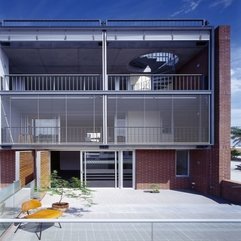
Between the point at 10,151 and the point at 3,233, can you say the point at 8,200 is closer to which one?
the point at 3,233

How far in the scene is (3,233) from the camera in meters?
5.09

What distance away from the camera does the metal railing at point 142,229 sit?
343 cm

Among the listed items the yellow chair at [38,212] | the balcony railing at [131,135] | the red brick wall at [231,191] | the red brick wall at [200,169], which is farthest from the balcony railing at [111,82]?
the yellow chair at [38,212]

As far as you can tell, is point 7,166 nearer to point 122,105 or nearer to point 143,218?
point 122,105

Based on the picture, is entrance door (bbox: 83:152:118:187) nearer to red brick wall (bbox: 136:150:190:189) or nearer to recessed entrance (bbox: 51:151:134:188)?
recessed entrance (bbox: 51:151:134:188)

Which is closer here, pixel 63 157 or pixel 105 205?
pixel 105 205

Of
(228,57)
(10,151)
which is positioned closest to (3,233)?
(10,151)

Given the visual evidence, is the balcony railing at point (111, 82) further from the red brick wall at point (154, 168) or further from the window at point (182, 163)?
the red brick wall at point (154, 168)

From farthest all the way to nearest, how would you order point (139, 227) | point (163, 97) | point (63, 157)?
point (63, 157) < point (163, 97) < point (139, 227)

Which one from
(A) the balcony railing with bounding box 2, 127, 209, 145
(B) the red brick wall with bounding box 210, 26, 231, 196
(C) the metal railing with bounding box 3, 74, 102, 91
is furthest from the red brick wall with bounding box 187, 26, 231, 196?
(C) the metal railing with bounding box 3, 74, 102, 91

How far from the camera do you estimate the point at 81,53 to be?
13.4 meters

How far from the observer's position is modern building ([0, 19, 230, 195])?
38.5ft

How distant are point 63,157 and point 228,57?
14.5 metres

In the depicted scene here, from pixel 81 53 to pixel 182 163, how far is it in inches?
327
